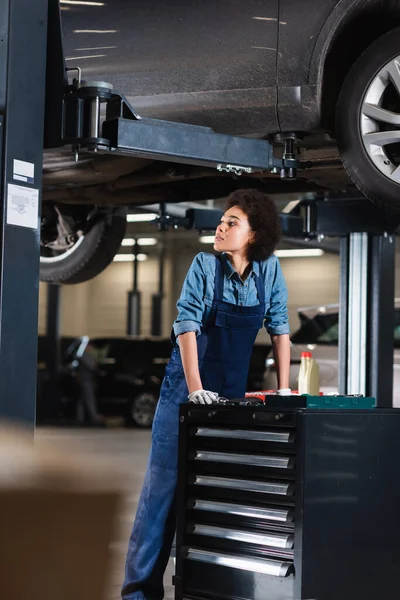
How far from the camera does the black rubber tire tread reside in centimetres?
684

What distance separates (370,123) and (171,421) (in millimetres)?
1519

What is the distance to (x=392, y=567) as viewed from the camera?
3311 millimetres

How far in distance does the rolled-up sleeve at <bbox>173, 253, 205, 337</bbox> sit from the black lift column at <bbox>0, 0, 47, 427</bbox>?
24.3 inches

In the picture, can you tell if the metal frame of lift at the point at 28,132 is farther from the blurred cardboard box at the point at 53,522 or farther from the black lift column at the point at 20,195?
the blurred cardboard box at the point at 53,522

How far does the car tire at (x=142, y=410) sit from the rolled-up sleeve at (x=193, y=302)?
36.0 feet

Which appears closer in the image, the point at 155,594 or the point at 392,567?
the point at 392,567

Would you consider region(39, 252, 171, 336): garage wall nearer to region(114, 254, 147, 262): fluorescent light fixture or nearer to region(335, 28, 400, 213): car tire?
region(114, 254, 147, 262): fluorescent light fixture

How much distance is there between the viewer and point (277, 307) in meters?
4.01

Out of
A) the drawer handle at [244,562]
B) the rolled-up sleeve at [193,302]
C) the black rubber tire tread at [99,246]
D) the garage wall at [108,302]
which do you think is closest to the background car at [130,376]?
the garage wall at [108,302]

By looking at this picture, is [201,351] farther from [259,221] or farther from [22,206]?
[22,206]

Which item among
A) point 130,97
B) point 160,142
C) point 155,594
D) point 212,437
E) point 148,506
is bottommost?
point 155,594

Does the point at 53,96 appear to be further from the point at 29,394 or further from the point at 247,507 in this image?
the point at 247,507

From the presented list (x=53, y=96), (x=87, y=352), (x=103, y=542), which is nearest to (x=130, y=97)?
(x=53, y=96)

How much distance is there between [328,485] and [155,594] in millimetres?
948
